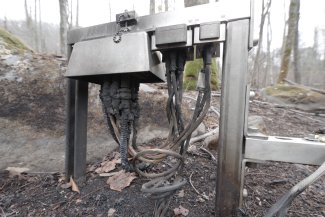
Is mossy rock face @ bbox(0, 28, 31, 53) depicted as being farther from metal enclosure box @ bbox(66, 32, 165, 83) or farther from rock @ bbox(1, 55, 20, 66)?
metal enclosure box @ bbox(66, 32, 165, 83)

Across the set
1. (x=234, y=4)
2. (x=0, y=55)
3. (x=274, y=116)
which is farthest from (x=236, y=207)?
(x=274, y=116)

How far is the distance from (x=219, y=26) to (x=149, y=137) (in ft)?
4.46

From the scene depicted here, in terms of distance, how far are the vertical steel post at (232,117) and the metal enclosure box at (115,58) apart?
35cm

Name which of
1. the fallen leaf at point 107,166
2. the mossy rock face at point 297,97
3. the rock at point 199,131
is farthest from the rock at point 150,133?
the mossy rock face at point 297,97

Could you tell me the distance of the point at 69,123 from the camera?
1499 mm

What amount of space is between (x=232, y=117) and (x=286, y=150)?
0.28 m

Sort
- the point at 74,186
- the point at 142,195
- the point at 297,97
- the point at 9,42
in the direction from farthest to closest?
the point at 297,97 → the point at 9,42 → the point at 74,186 → the point at 142,195

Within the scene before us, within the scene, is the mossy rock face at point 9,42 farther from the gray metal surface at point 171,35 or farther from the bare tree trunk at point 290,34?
the bare tree trunk at point 290,34

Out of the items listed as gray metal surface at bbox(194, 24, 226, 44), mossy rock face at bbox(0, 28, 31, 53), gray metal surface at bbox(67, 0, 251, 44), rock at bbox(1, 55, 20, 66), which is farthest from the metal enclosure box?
mossy rock face at bbox(0, 28, 31, 53)

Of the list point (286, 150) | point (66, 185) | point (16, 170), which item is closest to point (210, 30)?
point (286, 150)

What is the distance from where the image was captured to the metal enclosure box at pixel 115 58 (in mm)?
1067

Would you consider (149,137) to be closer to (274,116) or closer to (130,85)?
(130,85)

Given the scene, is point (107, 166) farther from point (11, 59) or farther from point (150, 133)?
point (11, 59)

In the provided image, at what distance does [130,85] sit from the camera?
123 cm
